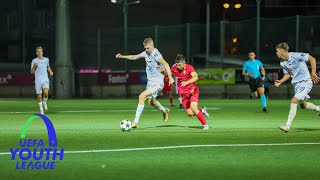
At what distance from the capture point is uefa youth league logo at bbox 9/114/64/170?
39.7 feet

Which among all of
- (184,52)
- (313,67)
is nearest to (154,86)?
(313,67)

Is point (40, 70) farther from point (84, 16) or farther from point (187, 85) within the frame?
point (84, 16)

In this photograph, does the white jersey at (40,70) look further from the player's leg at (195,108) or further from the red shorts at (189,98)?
the player's leg at (195,108)

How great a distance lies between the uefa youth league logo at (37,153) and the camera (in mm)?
12105

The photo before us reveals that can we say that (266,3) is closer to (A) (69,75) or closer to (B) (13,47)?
(B) (13,47)

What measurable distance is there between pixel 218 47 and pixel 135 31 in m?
5.44

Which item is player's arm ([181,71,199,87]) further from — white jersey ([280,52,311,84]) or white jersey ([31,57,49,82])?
white jersey ([31,57,49,82])

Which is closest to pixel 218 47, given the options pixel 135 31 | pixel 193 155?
pixel 135 31

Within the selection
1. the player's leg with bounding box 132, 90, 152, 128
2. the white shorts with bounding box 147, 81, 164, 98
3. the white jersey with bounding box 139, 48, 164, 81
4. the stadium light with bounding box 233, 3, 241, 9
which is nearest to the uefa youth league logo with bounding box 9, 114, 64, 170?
the player's leg with bounding box 132, 90, 152, 128

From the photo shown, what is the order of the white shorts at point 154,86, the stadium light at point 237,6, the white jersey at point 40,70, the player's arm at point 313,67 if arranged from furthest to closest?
the stadium light at point 237,6
the white jersey at point 40,70
the white shorts at point 154,86
the player's arm at point 313,67

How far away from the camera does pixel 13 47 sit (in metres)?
67.2

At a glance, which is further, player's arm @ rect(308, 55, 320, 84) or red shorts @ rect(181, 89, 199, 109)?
red shorts @ rect(181, 89, 199, 109)

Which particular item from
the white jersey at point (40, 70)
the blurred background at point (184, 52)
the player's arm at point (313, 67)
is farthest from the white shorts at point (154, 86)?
the blurred background at point (184, 52)

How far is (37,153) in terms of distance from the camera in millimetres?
13500
